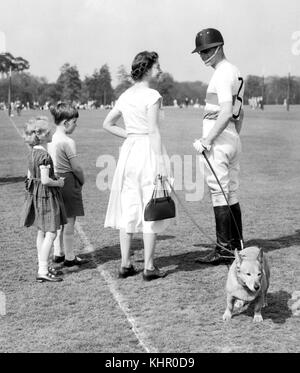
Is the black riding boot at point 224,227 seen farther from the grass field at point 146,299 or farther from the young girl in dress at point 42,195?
the young girl in dress at point 42,195

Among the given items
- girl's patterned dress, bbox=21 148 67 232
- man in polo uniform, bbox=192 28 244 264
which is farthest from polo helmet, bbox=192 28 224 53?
girl's patterned dress, bbox=21 148 67 232

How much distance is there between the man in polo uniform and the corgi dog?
4.03 ft

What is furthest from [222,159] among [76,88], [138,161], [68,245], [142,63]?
[76,88]

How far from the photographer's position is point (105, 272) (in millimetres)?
6254

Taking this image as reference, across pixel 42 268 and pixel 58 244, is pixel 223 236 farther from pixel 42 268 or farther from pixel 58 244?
pixel 42 268

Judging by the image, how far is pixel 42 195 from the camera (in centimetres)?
583

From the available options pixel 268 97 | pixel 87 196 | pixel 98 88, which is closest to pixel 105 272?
pixel 87 196

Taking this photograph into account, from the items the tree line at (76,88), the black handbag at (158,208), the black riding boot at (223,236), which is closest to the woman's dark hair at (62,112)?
the black handbag at (158,208)

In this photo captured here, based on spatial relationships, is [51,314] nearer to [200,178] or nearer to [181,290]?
[181,290]

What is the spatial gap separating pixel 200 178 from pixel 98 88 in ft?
419

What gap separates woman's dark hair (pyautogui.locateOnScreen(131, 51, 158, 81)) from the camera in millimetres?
5664

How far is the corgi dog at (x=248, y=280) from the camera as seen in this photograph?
449cm

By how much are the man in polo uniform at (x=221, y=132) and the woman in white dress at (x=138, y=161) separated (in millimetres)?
588

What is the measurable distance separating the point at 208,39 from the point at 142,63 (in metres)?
0.90
